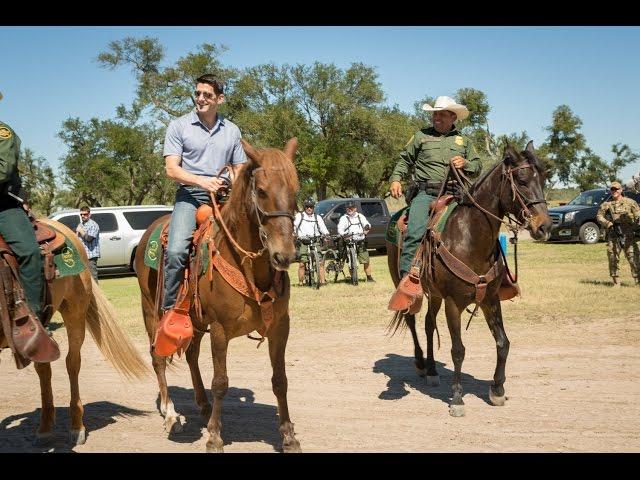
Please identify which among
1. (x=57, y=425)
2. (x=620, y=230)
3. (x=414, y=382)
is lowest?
(x=414, y=382)

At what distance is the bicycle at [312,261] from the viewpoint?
1748 centimetres

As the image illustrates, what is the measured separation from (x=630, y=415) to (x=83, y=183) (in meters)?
45.9

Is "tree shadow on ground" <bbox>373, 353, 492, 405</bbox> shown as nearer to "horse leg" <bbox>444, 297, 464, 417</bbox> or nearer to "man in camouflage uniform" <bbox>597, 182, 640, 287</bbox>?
"horse leg" <bbox>444, 297, 464, 417</bbox>

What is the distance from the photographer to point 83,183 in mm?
47031

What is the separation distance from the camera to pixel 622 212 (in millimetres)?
15219

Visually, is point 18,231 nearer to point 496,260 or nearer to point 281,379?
point 281,379

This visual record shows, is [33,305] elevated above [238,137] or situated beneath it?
situated beneath

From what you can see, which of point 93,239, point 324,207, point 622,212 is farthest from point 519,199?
point 324,207

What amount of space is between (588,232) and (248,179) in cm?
2505

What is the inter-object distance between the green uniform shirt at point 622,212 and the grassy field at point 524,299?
148cm

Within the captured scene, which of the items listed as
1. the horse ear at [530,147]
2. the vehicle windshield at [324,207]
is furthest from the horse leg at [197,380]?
the vehicle windshield at [324,207]

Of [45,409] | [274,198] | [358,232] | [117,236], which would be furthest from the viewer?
[117,236]
